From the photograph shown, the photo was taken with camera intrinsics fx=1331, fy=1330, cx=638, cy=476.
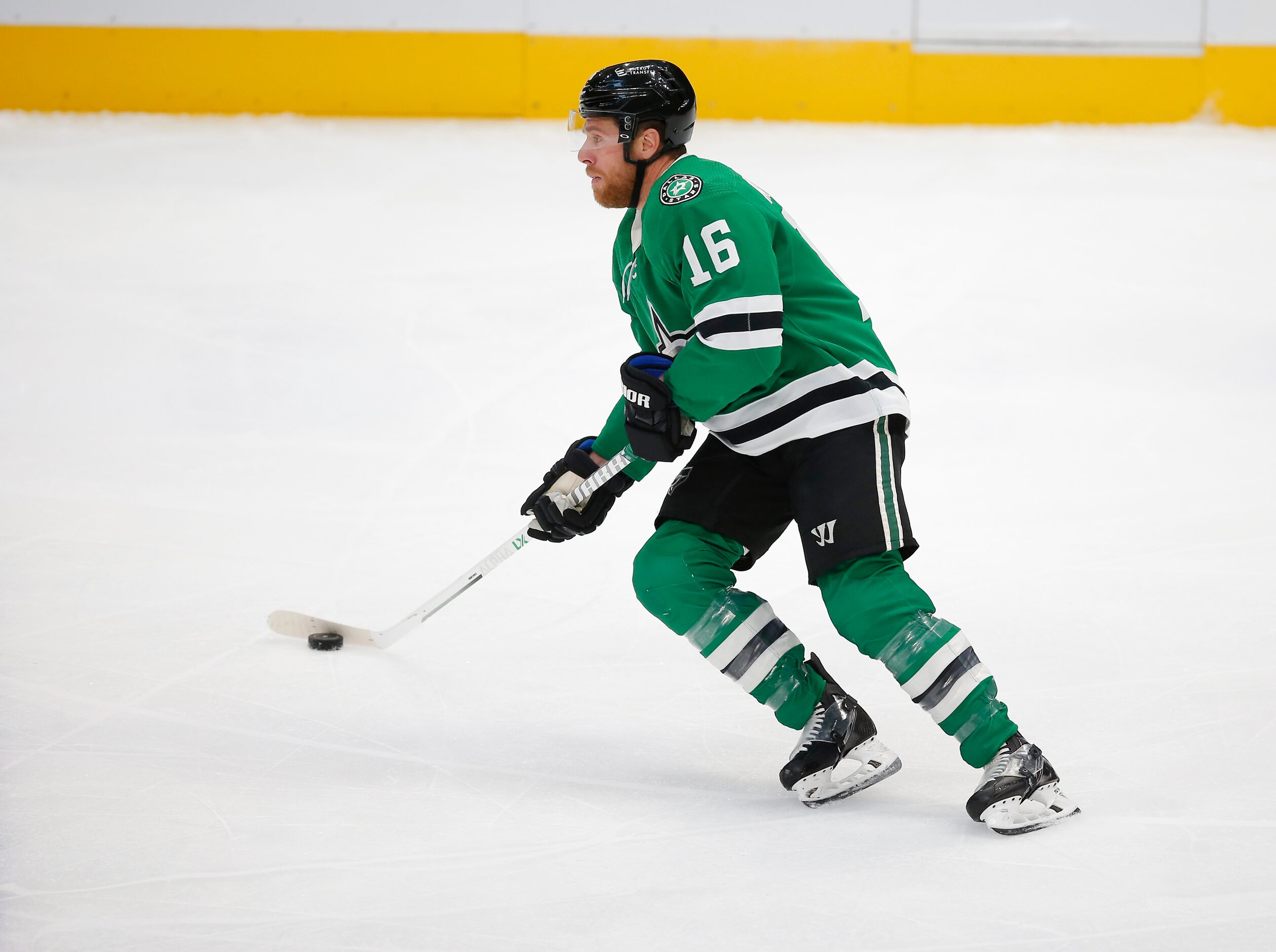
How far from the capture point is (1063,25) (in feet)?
22.1

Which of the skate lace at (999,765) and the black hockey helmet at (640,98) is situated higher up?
the black hockey helmet at (640,98)

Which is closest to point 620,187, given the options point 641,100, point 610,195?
point 610,195

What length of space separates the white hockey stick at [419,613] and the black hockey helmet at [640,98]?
1.75 feet

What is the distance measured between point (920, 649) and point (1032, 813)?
29 cm

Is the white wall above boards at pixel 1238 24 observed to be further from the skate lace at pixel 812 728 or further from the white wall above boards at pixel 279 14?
the skate lace at pixel 812 728

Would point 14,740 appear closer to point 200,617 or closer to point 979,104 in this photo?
point 200,617

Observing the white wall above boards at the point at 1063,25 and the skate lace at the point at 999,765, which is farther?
the white wall above boards at the point at 1063,25

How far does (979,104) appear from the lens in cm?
678

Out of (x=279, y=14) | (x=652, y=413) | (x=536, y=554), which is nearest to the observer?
(x=652, y=413)

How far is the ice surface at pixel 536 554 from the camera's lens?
1.81 metres

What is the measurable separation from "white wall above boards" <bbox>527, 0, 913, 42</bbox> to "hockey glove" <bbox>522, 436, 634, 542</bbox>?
4.82 meters

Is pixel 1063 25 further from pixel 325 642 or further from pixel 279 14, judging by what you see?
pixel 325 642

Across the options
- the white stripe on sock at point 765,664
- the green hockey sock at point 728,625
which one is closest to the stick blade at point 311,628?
the green hockey sock at point 728,625

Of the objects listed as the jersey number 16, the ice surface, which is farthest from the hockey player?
the ice surface
